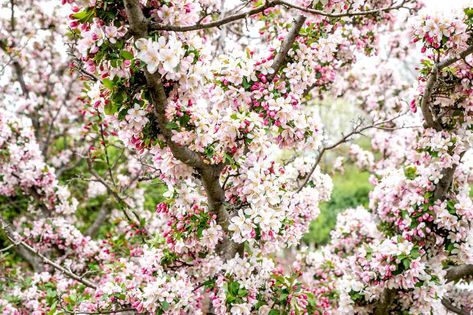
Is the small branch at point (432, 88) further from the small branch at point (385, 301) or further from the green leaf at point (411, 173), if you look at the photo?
the small branch at point (385, 301)

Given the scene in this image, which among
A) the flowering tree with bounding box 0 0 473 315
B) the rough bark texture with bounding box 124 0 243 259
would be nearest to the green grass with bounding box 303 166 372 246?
the flowering tree with bounding box 0 0 473 315

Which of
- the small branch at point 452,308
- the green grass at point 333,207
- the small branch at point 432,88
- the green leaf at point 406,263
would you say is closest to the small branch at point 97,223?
the green leaf at point 406,263

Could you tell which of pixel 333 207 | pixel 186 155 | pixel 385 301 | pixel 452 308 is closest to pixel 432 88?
pixel 186 155

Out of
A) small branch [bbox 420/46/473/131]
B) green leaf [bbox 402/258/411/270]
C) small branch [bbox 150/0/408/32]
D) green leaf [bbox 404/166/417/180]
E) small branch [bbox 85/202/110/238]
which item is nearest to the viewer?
small branch [bbox 150/0/408/32]

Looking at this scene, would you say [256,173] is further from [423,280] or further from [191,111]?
[423,280]

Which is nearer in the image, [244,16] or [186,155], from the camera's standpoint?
[244,16]

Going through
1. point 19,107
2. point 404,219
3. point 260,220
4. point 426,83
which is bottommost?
point 260,220

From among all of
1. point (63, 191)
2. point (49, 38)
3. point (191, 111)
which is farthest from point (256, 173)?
point (49, 38)

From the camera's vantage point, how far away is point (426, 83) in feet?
10.3

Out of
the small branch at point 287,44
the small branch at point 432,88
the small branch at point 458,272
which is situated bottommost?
the small branch at point 458,272

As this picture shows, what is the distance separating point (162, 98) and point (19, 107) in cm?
519

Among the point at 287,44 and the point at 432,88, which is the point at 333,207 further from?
the point at 287,44

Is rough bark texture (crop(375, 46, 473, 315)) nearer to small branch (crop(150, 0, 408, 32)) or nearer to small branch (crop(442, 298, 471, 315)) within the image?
small branch (crop(442, 298, 471, 315))

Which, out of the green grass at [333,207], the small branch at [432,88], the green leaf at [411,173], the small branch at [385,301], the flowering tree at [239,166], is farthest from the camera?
the green grass at [333,207]
